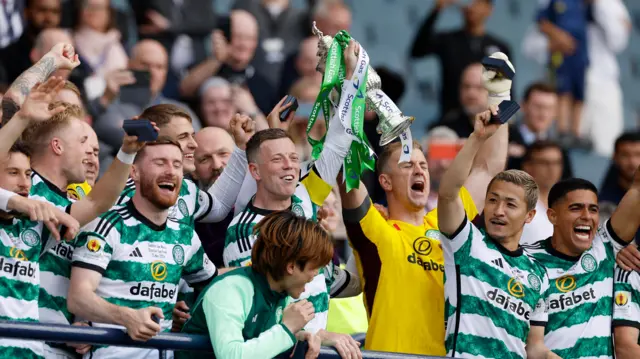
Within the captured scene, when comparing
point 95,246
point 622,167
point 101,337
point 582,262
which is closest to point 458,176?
point 582,262

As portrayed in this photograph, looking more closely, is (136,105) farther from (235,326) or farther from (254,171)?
(235,326)

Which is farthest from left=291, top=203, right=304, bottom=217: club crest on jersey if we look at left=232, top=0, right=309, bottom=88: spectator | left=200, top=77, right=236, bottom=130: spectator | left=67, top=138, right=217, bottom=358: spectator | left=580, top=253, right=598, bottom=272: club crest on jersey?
left=232, top=0, right=309, bottom=88: spectator

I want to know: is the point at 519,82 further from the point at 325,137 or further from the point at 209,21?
the point at 325,137

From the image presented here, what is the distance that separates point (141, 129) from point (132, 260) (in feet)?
2.15

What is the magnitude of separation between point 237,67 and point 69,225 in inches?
201

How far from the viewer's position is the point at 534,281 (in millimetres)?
6195

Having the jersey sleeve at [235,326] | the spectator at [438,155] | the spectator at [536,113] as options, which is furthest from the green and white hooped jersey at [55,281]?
the spectator at [536,113]

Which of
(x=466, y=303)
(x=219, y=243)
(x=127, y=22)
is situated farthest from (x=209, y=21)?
(x=466, y=303)

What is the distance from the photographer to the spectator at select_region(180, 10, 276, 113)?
395 inches

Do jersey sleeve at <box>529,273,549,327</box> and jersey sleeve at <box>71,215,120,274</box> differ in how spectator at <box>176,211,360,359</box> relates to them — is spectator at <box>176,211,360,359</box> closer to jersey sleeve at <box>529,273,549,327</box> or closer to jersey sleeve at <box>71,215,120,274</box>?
jersey sleeve at <box>71,215,120,274</box>

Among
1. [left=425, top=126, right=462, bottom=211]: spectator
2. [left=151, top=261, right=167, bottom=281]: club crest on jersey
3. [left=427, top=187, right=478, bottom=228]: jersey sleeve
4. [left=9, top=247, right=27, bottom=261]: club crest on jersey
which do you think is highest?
[left=425, top=126, right=462, bottom=211]: spectator

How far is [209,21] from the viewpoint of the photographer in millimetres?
11062

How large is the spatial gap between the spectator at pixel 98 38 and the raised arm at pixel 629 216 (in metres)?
4.80

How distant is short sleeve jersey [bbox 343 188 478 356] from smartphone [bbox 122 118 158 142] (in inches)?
53.6
